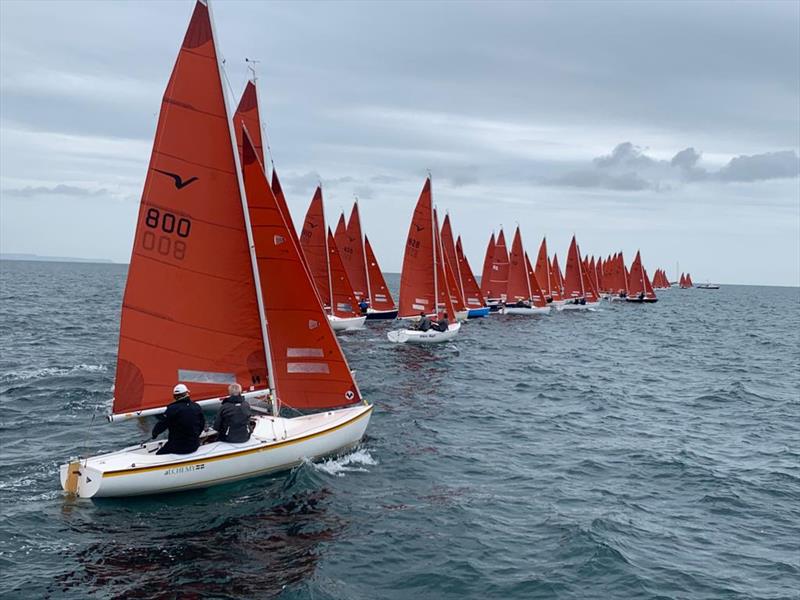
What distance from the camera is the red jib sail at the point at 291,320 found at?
55.6 feet

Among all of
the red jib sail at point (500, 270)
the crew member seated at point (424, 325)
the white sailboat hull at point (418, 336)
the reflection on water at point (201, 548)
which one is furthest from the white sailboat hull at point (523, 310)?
the reflection on water at point (201, 548)

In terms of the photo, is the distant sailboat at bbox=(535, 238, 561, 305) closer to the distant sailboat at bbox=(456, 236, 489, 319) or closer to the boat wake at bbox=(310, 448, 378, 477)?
the distant sailboat at bbox=(456, 236, 489, 319)

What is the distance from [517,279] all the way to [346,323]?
3143 centimetres

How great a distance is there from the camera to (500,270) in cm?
7238

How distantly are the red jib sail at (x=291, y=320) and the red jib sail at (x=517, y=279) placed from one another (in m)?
54.8

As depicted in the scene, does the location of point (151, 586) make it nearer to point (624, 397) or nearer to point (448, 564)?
point (448, 564)

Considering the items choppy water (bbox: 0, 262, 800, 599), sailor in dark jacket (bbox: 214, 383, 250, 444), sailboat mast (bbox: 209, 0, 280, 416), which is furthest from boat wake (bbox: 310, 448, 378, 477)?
sailor in dark jacket (bbox: 214, 383, 250, 444)

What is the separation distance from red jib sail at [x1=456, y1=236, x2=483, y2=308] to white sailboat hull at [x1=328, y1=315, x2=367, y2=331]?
61.6 ft

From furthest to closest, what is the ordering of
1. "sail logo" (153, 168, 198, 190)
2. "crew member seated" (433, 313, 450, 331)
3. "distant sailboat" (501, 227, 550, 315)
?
1. "distant sailboat" (501, 227, 550, 315)
2. "crew member seated" (433, 313, 450, 331)
3. "sail logo" (153, 168, 198, 190)

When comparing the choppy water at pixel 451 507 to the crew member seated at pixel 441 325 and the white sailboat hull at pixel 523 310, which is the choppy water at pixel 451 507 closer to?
the crew member seated at pixel 441 325

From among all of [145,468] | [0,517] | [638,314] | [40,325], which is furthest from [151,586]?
[638,314]

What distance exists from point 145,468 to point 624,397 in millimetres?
21164

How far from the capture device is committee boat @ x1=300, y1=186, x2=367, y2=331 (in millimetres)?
45375

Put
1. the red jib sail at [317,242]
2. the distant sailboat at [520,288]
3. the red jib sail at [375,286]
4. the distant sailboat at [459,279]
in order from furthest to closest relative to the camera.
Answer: the distant sailboat at [520,288], the distant sailboat at [459,279], the red jib sail at [375,286], the red jib sail at [317,242]
